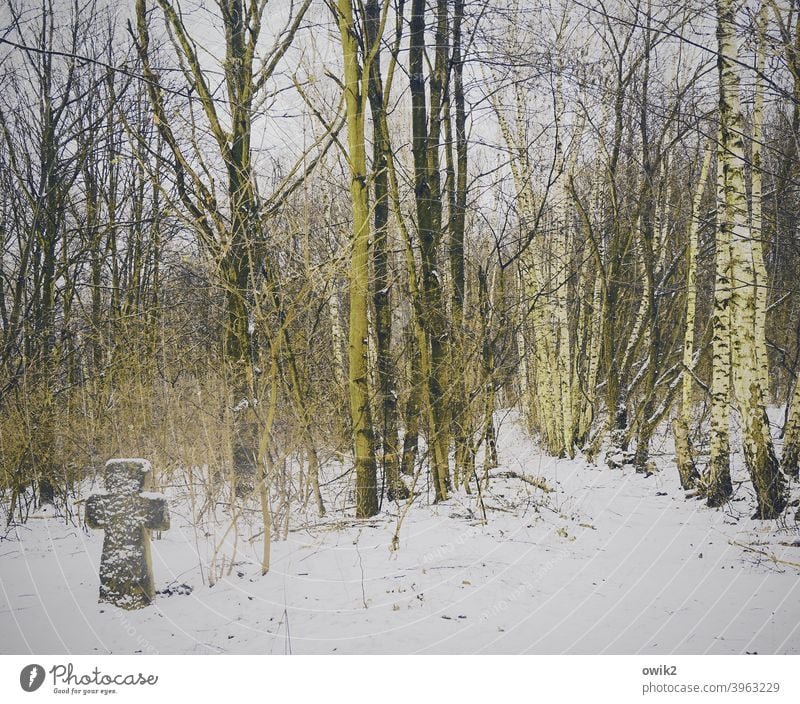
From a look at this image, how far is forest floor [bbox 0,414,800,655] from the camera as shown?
2.34 meters

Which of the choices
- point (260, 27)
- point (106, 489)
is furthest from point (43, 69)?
point (106, 489)

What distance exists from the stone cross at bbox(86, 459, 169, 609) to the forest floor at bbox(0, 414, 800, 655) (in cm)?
9

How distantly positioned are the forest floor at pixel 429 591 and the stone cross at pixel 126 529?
93 millimetres

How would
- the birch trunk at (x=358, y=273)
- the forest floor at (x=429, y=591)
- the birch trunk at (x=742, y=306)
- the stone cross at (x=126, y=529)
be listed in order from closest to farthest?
the forest floor at (x=429, y=591) → the stone cross at (x=126, y=529) → the birch trunk at (x=358, y=273) → the birch trunk at (x=742, y=306)

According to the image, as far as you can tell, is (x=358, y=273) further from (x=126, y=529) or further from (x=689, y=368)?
(x=689, y=368)

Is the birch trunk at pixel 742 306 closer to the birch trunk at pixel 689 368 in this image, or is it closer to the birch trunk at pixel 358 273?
the birch trunk at pixel 689 368

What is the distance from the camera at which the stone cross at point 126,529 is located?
8.31 ft

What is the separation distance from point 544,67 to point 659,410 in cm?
459

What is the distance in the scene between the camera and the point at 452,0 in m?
5.40

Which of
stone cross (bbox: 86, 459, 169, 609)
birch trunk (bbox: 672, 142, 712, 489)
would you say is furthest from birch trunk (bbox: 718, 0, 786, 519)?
stone cross (bbox: 86, 459, 169, 609)

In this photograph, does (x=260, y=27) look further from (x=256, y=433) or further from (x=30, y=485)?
(x=30, y=485)

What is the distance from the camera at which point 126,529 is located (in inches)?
100

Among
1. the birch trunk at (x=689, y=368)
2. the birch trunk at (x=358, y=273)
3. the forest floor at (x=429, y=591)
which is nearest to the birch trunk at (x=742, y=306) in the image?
the forest floor at (x=429, y=591)

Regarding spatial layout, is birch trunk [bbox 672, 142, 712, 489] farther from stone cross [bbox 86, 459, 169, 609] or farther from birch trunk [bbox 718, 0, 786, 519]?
stone cross [bbox 86, 459, 169, 609]
